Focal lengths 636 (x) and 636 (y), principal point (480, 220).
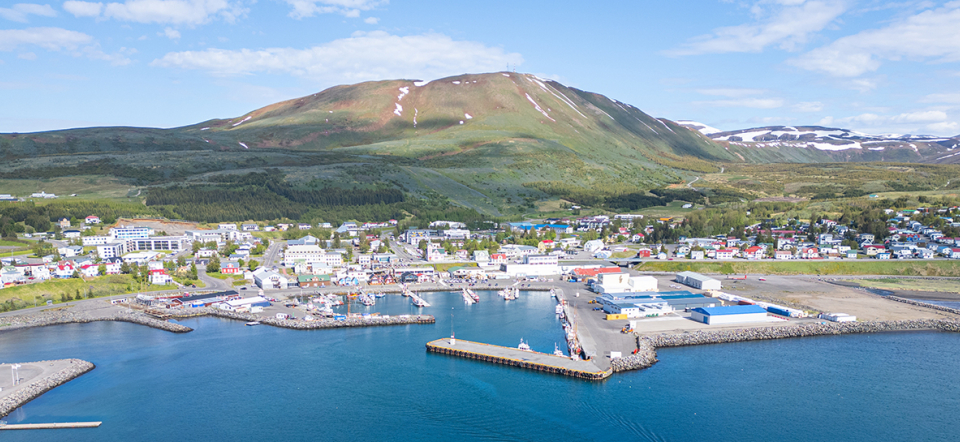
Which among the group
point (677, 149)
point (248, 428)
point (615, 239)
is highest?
point (677, 149)

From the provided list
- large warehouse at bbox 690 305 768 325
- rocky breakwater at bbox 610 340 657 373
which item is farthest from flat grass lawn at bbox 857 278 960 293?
rocky breakwater at bbox 610 340 657 373

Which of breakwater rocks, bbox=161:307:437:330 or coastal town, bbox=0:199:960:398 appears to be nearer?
A: coastal town, bbox=0:199:960:398

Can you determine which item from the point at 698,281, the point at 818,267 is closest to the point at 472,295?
the point at 698,281

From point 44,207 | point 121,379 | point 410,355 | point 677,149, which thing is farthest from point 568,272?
point 677,149

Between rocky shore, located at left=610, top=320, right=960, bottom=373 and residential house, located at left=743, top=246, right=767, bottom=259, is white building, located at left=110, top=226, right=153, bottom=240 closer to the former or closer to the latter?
rocky shore, located at left=610, top=320, right=960, bottom=373

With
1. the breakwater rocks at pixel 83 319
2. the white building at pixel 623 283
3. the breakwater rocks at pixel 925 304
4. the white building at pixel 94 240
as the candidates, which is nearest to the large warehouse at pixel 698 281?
the white building at pixel 623 283

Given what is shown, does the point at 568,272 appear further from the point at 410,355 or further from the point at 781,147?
the point at 781,147

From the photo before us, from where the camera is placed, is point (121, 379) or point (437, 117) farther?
point (437, 117)
